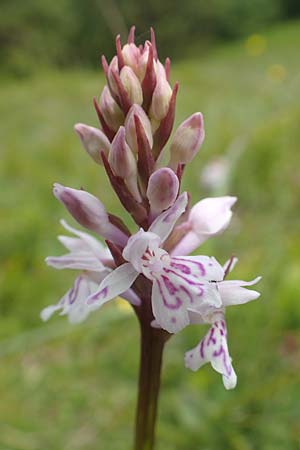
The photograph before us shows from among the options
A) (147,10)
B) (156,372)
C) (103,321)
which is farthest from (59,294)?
(147,10)

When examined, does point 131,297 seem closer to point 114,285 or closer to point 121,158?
point 114,285

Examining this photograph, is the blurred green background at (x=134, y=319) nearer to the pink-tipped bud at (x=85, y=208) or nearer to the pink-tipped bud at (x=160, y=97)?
the pink-tipped bud at (x=160, y=97)

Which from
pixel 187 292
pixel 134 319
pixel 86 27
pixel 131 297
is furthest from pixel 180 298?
pixel 86 27

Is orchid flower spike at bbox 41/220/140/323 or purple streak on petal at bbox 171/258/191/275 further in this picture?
orchid flower spike at bbox 41/220/140/323

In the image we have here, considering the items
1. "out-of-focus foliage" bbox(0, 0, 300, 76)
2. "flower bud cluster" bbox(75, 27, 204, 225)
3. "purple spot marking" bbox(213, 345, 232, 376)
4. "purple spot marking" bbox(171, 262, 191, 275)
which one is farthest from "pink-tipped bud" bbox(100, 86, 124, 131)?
"out-of-focus foliage" bbox(0, 0, 300, 76)

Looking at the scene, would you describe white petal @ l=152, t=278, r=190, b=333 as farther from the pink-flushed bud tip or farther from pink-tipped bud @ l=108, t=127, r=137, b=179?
the pink-flushed bud tip

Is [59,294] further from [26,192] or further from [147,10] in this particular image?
[147,10]
